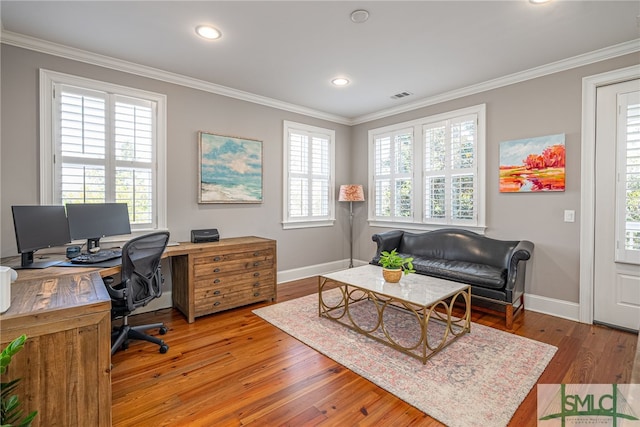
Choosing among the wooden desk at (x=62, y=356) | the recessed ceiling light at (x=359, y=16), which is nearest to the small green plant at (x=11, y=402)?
the wooden desk at (x=62, y=356)

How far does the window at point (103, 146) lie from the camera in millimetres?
2854

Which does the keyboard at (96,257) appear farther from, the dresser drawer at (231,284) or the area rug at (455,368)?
the area rug at (455,368)

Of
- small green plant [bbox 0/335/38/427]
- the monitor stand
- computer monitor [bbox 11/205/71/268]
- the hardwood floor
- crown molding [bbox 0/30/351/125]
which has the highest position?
crown molding [bbox 0/30/351/125]

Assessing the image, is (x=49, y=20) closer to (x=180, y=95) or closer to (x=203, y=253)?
(x=180, y=95)

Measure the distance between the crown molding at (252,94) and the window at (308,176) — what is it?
38 cm

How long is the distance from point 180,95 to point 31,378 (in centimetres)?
317

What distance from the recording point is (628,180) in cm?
288

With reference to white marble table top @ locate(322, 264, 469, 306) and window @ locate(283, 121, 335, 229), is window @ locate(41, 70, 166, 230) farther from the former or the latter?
white marble table top @ locate(322, 264, 469, 306)

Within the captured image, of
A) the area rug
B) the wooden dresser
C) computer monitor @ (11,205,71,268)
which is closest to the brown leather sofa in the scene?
the area rug

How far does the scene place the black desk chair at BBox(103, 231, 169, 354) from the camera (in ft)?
7.88

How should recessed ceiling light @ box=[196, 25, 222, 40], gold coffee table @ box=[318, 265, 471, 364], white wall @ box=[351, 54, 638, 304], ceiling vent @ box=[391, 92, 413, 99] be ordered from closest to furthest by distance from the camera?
1. gold coffee table @ box=[318, 265, 471, 364]
2. recessed ceiling light @ box=[196, 25, 222, 40]
3. white wall @ box=[351, 54, 638, 304]
4. ceiling vent @ box=[391, 92, 413, 99]

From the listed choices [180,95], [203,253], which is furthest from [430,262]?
[180,95]

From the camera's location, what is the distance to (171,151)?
3.55m

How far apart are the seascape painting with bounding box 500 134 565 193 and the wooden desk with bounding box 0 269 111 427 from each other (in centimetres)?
402
